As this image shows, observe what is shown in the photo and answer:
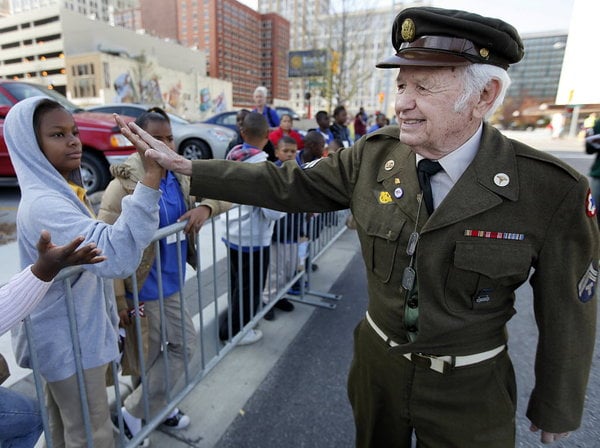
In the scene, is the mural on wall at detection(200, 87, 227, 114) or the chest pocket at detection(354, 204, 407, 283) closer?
the chest pocket at detection(354, 204, 407, 283)

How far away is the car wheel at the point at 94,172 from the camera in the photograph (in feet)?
21.2

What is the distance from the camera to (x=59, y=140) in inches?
61.1

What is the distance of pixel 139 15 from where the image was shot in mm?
101125

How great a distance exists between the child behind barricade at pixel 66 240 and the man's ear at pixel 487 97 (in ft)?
3.66

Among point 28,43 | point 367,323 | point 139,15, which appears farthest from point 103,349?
point 139,15

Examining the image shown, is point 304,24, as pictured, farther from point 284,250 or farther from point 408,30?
point 408,30

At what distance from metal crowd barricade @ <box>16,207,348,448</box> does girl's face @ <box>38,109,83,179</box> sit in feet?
1.55

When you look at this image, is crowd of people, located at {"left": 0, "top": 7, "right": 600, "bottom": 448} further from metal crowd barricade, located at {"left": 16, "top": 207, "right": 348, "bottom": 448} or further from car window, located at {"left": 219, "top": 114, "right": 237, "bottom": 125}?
car window, located at {"left": 219, "top": 114, "right": 237, "bottom": 125}

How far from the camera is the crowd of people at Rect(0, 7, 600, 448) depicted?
3.77 ft

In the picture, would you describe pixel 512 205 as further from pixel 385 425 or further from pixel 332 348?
pixel 332 348

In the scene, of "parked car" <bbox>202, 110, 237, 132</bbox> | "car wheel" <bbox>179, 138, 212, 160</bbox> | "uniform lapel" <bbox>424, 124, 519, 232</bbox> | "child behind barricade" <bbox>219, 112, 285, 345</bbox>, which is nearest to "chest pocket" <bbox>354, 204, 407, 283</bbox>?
"uniform lapel" <bbox>424, 124, 519, 232</bbox>

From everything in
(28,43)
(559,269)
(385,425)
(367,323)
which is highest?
(28,43)

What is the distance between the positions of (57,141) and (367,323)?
1475 mm

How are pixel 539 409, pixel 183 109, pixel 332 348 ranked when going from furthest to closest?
pixel 183 109 → pixel 332 348 → pixel 539 409
